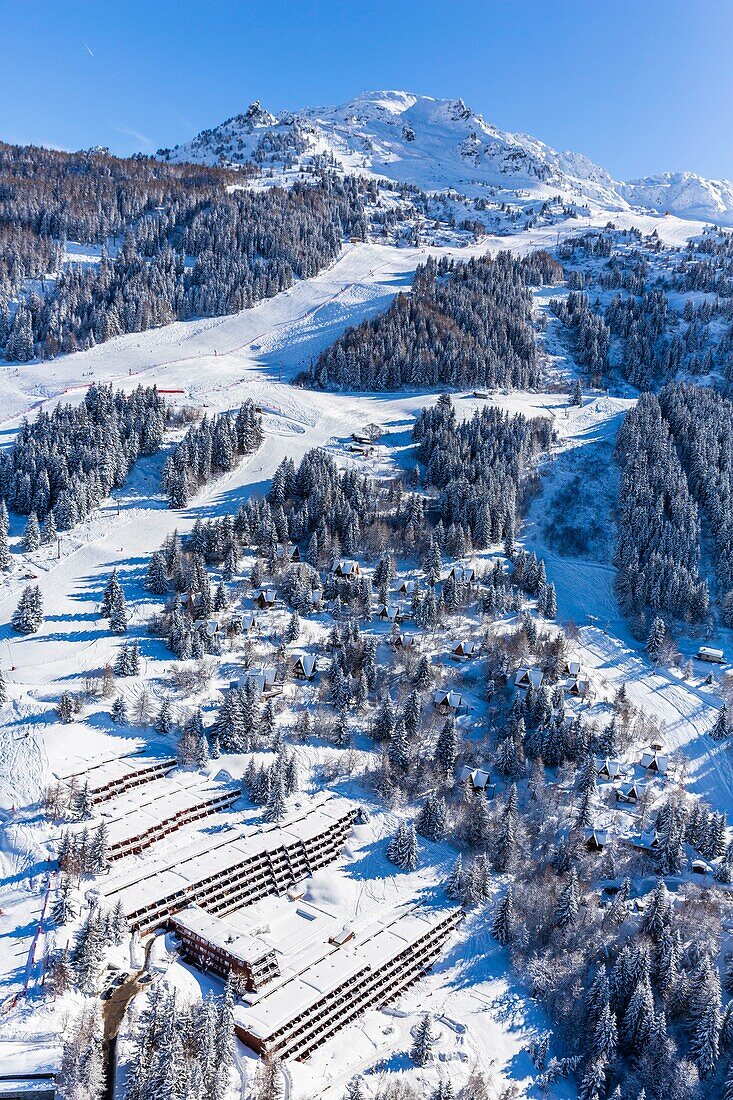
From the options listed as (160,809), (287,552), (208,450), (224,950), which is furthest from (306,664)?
(208,450)

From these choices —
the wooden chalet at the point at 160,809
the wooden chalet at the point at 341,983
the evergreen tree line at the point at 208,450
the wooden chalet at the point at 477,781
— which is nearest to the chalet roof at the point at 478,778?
the wooden chalet at the point at 477,781

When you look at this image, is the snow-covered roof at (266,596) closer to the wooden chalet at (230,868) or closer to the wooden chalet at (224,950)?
the wooden chalet at (230,868)

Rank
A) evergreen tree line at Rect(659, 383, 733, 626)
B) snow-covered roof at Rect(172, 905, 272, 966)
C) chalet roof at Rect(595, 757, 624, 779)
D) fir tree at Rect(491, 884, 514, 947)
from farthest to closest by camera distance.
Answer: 1. evergreen tree line at Rect(659, 383, 733, 626)
2. chalet roof at Rect(595, 757, 624, 779)
3. fir tree at Rect(491, 884, 514, 947)
4. snow-covered roof at Rect(172, 905, 272, 966)

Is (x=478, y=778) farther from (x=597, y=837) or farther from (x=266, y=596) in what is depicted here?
(x=266, y=596)

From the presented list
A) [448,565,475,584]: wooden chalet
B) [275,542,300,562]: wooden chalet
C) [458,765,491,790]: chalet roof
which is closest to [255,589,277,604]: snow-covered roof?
[275,542,300,562]: wooden chalet

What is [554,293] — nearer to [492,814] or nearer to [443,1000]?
[492,814]

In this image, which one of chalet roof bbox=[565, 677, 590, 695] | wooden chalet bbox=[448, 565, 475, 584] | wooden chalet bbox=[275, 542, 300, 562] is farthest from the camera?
wooden chalet bbox=[275, 542, 300, 562]

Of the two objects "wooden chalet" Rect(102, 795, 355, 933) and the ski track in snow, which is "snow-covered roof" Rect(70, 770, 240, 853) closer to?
"wooden chalet" Rect(102, 795, 355, 933)

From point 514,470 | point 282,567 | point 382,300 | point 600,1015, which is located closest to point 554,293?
point 382,300
